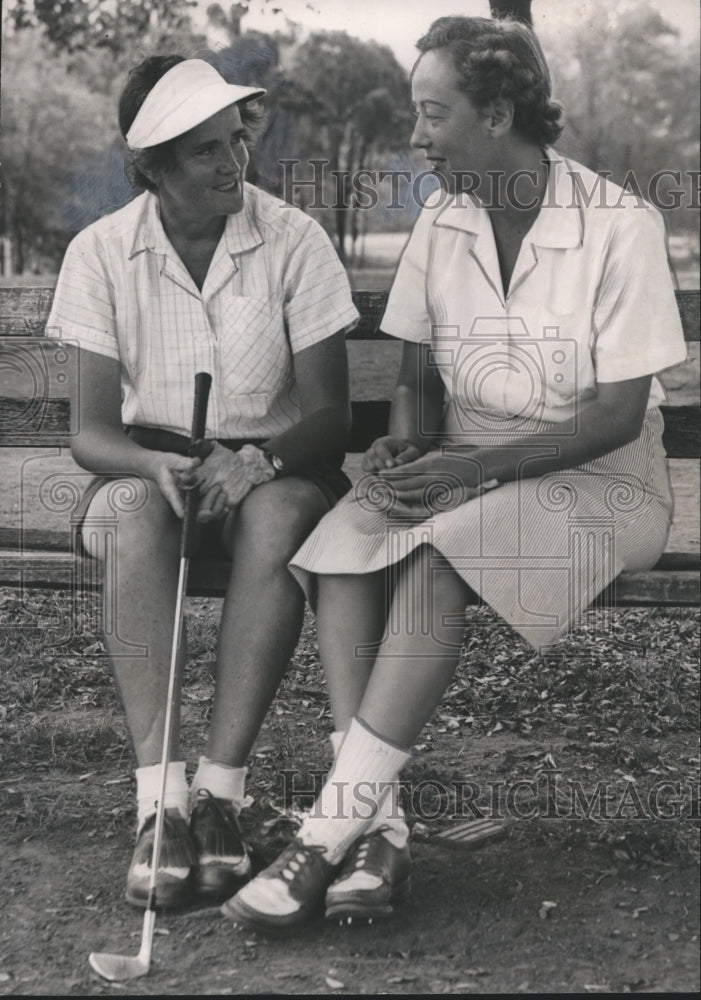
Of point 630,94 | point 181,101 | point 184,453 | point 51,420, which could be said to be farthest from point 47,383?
point 630,94

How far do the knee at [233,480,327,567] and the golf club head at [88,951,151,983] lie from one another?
77cm

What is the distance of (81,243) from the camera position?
116 inches

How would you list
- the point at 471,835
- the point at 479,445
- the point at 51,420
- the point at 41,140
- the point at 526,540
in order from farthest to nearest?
the point at 41,140, the point at 51,420, the point at 471,835, the point at 479,445, the point at 526,540

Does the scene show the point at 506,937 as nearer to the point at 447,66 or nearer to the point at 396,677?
the point at 396,677

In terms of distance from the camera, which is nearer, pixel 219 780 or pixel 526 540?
pixel 526 540

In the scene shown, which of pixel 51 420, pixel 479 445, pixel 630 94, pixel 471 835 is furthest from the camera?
pixel 630 94

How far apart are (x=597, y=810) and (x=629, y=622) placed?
63.2 inches

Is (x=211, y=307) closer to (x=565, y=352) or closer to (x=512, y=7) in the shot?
(x=565, y=352)

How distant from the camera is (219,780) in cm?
275

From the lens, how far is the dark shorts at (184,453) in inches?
112

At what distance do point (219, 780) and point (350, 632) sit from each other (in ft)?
1.39

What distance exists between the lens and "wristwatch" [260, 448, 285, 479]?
2.80m

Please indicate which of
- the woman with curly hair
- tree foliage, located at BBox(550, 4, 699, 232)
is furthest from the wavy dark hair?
tree foliage, located at BBox(550, 4, 699, 232)

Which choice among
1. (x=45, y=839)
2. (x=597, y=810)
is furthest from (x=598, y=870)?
(x=45, y=839)
